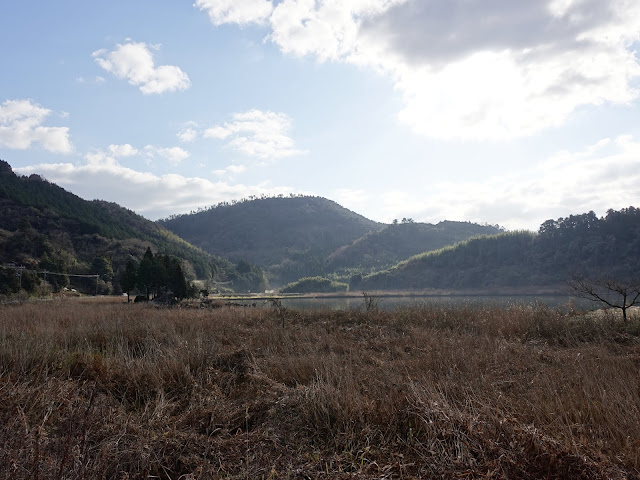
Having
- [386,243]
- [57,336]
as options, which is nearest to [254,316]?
[57,336]

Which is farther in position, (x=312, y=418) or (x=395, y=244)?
(x=395, y=244)

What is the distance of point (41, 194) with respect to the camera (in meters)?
102

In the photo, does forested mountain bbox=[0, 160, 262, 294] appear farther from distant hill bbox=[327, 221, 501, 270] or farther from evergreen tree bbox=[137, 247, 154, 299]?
distant hill bbox=[327, 221, 501, 270]

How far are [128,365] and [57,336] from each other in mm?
3742

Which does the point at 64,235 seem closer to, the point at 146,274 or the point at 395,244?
the point at 146,274

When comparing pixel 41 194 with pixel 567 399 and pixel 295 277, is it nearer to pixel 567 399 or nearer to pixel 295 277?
pixel 295 277

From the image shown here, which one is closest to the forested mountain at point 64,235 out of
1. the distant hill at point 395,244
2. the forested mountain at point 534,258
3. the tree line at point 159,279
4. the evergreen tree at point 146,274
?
the tree line at point 159,279

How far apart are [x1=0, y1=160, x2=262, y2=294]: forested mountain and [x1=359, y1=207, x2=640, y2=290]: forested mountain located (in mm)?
48174

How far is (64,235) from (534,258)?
9752 cm

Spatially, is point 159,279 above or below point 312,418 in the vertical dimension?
above

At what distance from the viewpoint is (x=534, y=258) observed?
8969 cm

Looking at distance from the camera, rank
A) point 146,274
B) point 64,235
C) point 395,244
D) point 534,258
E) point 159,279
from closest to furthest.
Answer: point 146,274
point 159,279
point 64,235
point 534,258
point 395,244

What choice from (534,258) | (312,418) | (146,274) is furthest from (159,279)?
(534,258)

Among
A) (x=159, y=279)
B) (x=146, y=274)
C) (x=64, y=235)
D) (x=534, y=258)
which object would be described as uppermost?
(x=64, y=235)
